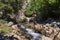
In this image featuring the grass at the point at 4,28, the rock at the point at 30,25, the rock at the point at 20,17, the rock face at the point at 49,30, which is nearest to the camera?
the rock face at the point at 49,30

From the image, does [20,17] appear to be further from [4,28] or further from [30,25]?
[4,28]

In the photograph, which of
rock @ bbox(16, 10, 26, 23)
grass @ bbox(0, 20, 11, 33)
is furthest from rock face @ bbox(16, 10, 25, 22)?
grass @ bbox(0, 20, 11, 33)

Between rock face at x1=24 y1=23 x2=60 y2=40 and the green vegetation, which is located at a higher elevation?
the green vegetation

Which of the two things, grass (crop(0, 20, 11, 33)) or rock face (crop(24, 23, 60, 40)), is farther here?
grass (crop(0, 20, 11, 33))

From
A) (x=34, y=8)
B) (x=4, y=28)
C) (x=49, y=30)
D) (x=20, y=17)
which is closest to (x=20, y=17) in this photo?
(x=20, y=17)

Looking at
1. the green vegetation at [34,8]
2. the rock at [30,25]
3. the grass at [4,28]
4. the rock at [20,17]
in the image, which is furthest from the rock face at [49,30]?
the rock at [20,17]

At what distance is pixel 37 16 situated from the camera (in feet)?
136

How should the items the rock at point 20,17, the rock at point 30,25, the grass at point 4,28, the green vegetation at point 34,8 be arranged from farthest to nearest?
the rock at point 20,17
the green vegetation at point 34,8
the rock at point 30,25
the grass at point 4,28

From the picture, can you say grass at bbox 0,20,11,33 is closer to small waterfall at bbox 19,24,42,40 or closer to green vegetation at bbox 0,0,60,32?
green vegetation at bbox 0,0,60,32

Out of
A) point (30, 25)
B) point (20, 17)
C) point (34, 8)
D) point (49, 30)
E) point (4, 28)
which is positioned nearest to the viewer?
point (49, 30)

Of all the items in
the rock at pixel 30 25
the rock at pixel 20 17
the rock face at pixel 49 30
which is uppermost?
the rock at pixel 20 17

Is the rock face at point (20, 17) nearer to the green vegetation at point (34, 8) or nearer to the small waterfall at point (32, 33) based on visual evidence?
the green vegetation at point (34, 8)

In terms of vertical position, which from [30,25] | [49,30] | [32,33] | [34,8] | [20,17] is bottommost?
[49,30]

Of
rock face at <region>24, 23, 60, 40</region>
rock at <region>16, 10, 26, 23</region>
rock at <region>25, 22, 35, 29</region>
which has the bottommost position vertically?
rock face at <region>24, 23, 60, 40</region>
